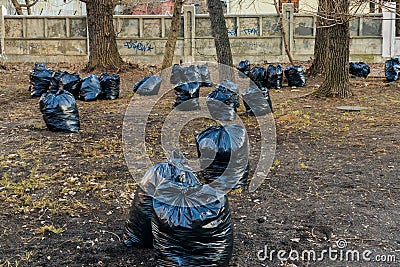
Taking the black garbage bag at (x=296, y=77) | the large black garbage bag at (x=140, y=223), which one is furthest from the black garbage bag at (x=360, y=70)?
the large black garbage bag at (x=140, y=223)

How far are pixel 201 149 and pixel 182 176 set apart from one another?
1.19 metres

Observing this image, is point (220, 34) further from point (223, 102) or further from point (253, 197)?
point (253, 197)

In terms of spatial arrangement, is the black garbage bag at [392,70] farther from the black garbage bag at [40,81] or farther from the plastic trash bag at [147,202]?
the plastic trash bag at [147,202]

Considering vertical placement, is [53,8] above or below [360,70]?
above

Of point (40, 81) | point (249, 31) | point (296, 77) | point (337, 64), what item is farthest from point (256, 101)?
point (249, 31)

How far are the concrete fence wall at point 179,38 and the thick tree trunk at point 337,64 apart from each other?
30.8 feet

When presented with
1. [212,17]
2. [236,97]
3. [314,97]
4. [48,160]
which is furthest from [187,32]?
[48,160]

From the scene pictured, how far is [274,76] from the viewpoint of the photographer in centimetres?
1224

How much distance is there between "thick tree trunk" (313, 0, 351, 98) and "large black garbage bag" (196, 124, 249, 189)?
20.2 ft

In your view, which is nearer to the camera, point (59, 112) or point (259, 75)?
point (59, 112)

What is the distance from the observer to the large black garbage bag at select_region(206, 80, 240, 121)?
305 inches

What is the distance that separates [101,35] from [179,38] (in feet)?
18.0

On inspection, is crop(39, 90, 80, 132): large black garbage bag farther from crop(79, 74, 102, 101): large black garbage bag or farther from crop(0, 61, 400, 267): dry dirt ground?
crop(79, 74, 102, 101): large black garbage bag

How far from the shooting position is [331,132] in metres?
7.30
